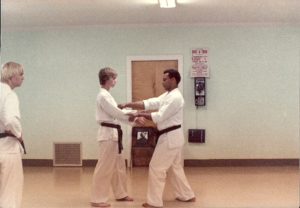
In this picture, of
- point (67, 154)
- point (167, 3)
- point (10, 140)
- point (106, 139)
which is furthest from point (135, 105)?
point (67, 154)

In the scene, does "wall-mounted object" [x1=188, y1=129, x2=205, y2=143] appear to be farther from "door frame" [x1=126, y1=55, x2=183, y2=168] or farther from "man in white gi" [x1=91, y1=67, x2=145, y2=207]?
"man in white gi" [x1=91, y1=67, x2=145, y2=207]

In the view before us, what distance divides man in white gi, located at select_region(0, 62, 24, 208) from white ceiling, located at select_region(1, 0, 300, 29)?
84.4 inches

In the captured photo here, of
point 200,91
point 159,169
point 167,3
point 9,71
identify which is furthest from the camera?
point 200,91

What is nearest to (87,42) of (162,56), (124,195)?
(162,56)

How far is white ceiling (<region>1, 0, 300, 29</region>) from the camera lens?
601cm

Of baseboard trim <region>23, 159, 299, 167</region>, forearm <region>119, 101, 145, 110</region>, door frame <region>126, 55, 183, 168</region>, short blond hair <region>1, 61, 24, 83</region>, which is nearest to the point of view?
short blond hair <region>1, 61, 24, 83</region>

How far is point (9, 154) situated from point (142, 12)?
11.7ft

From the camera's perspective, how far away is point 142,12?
22.0 ft

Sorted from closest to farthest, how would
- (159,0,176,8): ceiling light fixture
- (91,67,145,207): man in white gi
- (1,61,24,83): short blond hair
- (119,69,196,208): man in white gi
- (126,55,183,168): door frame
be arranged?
(1,61,24,83): short blond hair, (119,69,196,208): man in white gi, (91,67,145,207): man in white gi, (159,0,176,8): ceiling light fixture, (126,55,183,168): door frame

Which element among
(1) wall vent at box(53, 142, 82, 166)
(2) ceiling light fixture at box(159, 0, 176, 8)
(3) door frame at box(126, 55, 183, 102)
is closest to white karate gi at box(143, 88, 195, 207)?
(2) ceiling light fixture at box(159, 0, 176, 8)

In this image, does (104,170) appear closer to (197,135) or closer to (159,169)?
(159,169)

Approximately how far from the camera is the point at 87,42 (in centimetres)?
794

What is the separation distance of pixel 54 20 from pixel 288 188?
408 centimetres

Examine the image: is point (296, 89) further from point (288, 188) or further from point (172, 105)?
point (172, 105)
